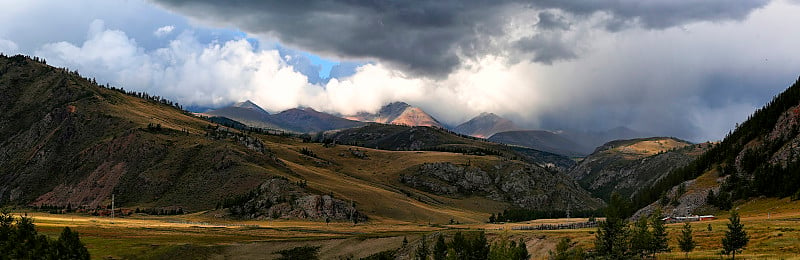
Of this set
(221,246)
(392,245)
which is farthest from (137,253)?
(392,245)

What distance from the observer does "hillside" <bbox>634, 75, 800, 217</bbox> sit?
153625 mm

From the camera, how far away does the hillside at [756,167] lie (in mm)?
153625

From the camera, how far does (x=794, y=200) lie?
14000 cm

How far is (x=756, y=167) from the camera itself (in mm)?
165875

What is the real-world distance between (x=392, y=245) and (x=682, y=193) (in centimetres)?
9384

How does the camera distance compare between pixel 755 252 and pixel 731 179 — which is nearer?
pixel 755 252

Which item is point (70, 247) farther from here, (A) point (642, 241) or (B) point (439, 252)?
(A) point (642, 241)

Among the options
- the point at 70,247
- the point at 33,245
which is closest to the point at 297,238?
the point at 70,247

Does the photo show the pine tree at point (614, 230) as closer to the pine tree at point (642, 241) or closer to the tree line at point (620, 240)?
the tree line at point (620, 240)

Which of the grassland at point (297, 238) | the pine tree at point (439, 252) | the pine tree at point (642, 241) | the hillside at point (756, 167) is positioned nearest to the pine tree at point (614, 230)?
the pine tree at point (642, 241)

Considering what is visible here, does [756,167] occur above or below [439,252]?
above

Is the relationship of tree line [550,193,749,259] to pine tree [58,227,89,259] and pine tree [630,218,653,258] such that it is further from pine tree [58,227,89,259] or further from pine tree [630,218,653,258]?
pine tree [58,227,89,259]

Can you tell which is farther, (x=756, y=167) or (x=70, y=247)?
(x=756, y=167)

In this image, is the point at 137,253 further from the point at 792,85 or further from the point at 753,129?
the point at 792,85
